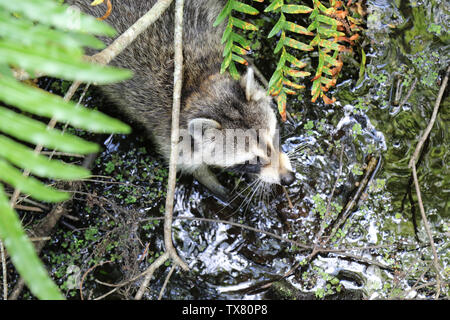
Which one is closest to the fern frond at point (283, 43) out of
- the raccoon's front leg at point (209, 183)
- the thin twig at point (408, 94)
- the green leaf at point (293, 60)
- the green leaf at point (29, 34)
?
the green leaf at point (293, 60)

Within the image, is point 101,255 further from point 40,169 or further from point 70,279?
point 40,169

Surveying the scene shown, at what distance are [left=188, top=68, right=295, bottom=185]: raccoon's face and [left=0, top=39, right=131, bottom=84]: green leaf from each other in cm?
236

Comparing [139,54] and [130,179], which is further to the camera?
[130,179]

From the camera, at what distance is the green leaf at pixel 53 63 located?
3.98ft

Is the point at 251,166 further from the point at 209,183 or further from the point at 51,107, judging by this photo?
the point at 51,107

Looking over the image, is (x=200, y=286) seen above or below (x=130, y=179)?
below

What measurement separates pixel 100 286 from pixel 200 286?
1.09 metres

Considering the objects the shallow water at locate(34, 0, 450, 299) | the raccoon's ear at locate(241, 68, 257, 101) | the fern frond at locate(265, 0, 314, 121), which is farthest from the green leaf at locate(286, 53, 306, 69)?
the shallow water at locate(34, 0, 450, 299)

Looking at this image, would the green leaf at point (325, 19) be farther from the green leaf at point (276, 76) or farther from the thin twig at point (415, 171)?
the thin twig at point (415, 171)

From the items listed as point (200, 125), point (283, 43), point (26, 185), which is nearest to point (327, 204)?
point (200, 125)

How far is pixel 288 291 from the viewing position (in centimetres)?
408

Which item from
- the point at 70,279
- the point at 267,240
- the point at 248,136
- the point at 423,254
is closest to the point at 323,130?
the point at 248,136

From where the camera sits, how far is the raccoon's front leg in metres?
4.38

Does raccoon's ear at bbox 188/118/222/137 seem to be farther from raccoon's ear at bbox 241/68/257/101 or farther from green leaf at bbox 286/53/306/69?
green leaf at bbox 286/53/306/69
